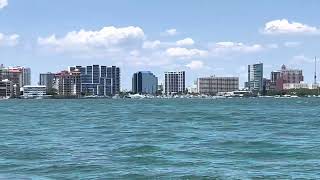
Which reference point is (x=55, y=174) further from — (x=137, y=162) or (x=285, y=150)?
(x=285, y=150)

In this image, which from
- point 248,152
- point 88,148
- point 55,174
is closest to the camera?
point 55,174

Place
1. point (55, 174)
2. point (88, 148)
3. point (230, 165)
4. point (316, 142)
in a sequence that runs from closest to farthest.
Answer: point (55, 174) < point (230, 165) < point (88, 148) < point (316, 142)

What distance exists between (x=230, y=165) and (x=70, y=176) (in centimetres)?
701

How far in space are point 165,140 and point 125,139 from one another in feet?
9.67

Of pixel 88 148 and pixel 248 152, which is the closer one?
pixel 248 152

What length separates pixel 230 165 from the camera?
2903 centimetres

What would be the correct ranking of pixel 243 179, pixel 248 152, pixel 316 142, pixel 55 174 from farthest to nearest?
pixel 316 142, pixel 248 152, pixel 55 174, pixel 243 179

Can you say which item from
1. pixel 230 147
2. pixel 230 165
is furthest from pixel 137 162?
pixel 230 147

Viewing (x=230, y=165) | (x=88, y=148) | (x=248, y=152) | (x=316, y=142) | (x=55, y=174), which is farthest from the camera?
(x=316, y=142)

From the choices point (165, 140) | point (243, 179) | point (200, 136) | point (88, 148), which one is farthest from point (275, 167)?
point (200, 136)

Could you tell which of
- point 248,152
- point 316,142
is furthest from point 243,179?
point 316,142

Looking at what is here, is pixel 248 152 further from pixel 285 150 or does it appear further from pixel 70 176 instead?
pixel 70 176

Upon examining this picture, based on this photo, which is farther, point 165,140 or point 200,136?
point 200,136

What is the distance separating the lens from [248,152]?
34.8m
